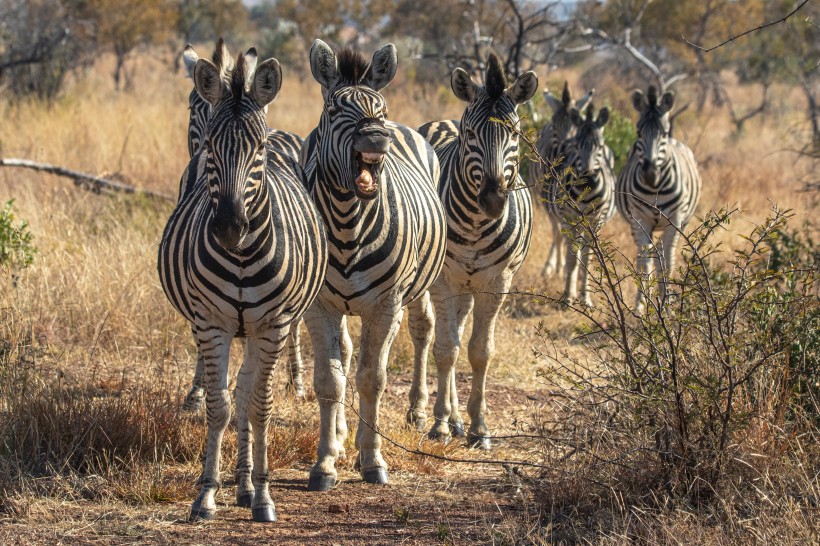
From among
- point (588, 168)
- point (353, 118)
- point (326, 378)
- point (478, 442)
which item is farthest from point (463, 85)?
point (588, 168)

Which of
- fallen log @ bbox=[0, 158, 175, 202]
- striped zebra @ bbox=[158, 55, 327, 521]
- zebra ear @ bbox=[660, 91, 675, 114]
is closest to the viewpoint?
striped zebra @ bbox=[158, 55, 327, 521]

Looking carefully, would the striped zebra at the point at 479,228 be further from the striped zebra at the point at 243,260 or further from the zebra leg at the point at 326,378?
the striped zebra at the point at 243,260

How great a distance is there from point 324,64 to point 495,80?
122 centimetres

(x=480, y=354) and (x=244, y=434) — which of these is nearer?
(x=244, y=434)

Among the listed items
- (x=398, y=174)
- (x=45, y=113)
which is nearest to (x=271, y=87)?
(x=398, y=174)

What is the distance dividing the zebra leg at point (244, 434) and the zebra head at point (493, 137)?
1670 mm

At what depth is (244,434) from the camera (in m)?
4.91

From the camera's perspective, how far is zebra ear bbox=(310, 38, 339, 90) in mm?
5047

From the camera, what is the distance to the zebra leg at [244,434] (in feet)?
15.9

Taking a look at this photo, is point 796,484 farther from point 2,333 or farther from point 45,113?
point 45,113

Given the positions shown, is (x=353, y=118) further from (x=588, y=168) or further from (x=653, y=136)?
(x=653, y=136)

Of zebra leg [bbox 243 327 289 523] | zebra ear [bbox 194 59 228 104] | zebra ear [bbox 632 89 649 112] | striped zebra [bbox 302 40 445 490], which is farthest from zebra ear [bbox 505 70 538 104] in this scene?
zebra ear [bbox 632 89 649 112]

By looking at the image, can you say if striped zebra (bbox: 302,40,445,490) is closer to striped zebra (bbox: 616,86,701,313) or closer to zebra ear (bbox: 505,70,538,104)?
zebra ear (bbox: 505,70,538,104)

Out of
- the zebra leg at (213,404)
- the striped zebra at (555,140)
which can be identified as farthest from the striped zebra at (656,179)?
the zebra leg at (213,404)
